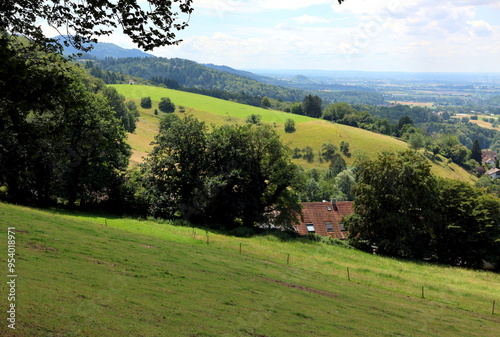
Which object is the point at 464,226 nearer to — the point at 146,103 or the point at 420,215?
the point at 420,215

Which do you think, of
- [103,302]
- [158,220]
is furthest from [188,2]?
[158,220]

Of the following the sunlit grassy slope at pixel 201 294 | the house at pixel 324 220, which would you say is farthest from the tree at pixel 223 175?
the sunlit grassy slope at pixel 201 294

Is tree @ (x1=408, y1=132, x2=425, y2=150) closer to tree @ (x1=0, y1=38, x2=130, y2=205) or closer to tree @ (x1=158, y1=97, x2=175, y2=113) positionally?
tree @ (x1=158, y1=97, x2=175, y2=113)

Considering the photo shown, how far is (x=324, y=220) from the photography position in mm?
61250

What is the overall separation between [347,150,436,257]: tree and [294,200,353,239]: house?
29.6ft

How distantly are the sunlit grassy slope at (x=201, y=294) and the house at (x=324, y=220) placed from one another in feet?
81.3

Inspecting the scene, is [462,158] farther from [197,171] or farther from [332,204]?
[197,171]

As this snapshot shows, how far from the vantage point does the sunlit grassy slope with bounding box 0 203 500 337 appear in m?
11.2

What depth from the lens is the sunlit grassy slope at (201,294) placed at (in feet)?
36.6

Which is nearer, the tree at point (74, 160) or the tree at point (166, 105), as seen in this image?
the tree at point (74, 160)

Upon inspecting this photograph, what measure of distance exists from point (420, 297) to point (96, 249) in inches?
863

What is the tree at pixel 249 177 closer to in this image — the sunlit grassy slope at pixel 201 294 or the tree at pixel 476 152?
the sunlit grassy slope at pixel 201 294

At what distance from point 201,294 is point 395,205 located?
38540 millimetres

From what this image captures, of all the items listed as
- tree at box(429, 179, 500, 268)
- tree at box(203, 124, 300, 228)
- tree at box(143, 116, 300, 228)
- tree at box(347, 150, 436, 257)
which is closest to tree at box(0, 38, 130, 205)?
tree at box(143, 116, 300, 228)
